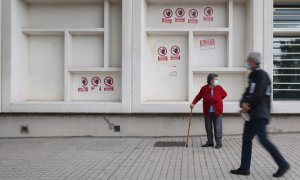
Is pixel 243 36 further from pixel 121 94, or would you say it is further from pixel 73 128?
pixel 73 128

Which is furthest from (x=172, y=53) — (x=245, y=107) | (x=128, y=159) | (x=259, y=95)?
(x=259, y=95)

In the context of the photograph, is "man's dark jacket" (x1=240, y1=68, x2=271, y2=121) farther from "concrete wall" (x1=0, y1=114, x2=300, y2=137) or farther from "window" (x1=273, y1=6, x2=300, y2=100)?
"window" (x1=273, y1=6, x2=300, y2=100)

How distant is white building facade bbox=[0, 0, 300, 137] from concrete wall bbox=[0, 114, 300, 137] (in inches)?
1.4

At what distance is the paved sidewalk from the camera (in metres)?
7.03

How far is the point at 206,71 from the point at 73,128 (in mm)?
4056

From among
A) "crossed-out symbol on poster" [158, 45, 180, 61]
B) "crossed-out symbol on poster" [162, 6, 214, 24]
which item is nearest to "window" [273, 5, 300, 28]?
"crossed-out symbol on poster" [162, 6, 214, 24]

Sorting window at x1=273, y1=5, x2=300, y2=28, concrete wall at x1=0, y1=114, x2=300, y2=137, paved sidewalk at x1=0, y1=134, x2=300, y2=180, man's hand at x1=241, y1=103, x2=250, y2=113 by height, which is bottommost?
paved sidewalk at x1=0, y1=134, x2=300, y2=180

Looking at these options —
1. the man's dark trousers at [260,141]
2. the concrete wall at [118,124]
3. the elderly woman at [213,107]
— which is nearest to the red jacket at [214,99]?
the elderly woman at [213,107]

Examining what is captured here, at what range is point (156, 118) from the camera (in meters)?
11.3

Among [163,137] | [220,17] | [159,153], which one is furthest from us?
[220,17]

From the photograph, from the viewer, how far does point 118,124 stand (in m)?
11.3

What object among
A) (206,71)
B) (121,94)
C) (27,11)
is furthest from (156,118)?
(27,11)

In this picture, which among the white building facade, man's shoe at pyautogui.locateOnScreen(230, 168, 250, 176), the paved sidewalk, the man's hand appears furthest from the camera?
the white building facade

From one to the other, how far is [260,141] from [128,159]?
2863mm
